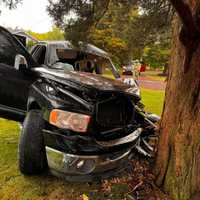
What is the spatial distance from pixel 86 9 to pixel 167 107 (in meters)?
4.89

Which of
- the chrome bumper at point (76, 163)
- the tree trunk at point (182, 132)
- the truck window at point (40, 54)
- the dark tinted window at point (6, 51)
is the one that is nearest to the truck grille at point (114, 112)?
the chrome bumper at point (76, 163)

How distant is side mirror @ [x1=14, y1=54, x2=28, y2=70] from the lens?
16.0 ft

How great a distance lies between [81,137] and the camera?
3.58m

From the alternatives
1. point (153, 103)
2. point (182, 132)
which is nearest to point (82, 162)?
point (182, 132)

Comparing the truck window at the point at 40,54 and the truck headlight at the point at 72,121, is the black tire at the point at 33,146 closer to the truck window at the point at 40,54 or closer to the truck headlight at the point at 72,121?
the truck headlight at the point at 72,121

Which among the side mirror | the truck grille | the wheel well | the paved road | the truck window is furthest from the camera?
the paved road

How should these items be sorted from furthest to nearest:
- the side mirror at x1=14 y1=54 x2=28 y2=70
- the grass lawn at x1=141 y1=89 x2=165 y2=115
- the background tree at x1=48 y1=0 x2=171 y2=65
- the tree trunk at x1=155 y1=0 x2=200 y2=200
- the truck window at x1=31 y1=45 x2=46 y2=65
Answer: the grass lawn at x1=141 y1=89 x2=165 y2=115
the background tree at x1=48 y1=0 x2=171 y2=65
the truck window at x1=31 y1=45 x2=46 y2=65
the side mirror at x1=14 y1=54 x2=28 y2=70
the tree trunk at x1=155 y1=0 x2=200 y2=200

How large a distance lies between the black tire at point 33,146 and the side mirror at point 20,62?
109 cm

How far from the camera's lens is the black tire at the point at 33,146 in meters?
3.95

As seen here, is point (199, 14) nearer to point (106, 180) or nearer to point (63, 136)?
point (63, 136)

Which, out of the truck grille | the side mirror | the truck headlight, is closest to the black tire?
the truck headlight

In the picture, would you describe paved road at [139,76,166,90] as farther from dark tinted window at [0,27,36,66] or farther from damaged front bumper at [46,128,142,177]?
damaged front bumper at [46,128,142,177]

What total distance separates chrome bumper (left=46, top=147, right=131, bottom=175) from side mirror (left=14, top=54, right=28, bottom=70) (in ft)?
5.51

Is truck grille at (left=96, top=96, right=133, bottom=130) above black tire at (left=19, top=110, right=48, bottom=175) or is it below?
above
